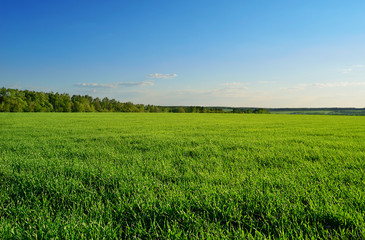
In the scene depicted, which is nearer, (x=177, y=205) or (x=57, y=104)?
(x=177, y=205)

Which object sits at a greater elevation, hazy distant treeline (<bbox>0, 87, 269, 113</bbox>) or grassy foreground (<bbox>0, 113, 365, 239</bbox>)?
hazy distant treeline (<bbox>0, 87, 269, 113</bbox>)

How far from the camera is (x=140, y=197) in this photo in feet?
7.98

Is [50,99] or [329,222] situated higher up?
[50,99]

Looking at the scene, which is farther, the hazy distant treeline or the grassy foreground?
the hazy distant treeline

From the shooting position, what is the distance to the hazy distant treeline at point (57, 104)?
263 feet

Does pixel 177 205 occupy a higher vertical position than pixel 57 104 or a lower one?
lower

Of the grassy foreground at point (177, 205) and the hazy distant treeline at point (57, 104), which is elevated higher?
the hazy distant treeline at point (57, 104)

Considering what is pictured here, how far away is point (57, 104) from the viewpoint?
93.8 m

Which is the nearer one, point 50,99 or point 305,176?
point 305,176

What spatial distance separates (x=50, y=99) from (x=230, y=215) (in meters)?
117

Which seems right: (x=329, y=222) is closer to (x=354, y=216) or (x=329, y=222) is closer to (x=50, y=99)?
(x=354, y=216)

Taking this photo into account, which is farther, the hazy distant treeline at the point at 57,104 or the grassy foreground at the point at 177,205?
the hazy distant treeline at the point at 57,104

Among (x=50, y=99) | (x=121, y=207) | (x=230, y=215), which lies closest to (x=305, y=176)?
(x=230, y=215)

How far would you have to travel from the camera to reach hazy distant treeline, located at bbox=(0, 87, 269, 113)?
263ft
